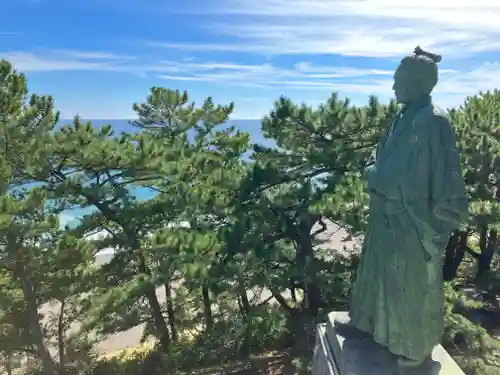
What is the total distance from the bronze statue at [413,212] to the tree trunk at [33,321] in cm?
604

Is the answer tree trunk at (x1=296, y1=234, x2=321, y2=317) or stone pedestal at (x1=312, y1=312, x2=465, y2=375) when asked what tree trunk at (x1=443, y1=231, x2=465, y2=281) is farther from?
stone pedestal at (x1=312, y1=312, x2=465, y2=375)

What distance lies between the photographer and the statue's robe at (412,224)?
321 cm

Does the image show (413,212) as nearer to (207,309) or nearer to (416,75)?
(416,75)

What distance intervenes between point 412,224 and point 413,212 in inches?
4.8

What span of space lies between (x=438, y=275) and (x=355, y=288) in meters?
0.73

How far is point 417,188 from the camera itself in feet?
10.6

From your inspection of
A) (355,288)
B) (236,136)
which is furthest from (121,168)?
(355,288)

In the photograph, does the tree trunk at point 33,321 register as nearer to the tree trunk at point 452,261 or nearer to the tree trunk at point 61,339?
the tree trunk at point 61,339

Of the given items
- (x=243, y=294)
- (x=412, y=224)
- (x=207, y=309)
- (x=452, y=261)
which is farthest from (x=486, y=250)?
(x=412, y=224)

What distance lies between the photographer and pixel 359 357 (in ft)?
11.8

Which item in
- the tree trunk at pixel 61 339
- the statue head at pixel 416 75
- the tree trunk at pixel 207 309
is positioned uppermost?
the statue head at pixel 416 75

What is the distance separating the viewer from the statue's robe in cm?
321

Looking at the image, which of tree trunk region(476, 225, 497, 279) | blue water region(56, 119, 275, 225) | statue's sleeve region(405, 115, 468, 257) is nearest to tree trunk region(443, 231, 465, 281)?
tree trunk region(476, 225, 497, 279)

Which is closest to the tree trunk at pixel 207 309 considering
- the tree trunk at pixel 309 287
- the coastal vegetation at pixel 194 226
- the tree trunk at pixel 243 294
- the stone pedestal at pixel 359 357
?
the coastal vegetation at pixel 194 226
